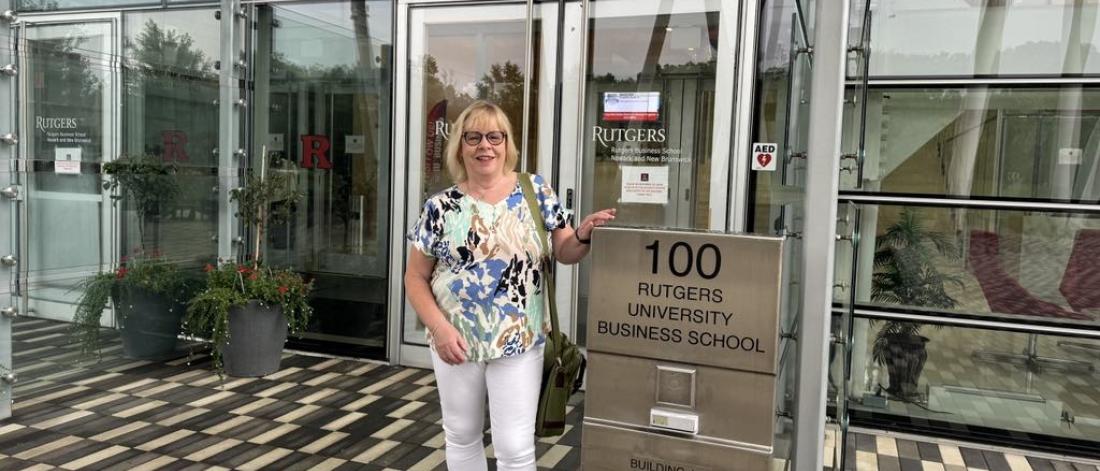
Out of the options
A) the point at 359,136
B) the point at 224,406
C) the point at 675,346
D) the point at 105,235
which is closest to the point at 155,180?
the point at 105,235

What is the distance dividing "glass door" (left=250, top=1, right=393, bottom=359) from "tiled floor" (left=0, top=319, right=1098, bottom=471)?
23.7 inches

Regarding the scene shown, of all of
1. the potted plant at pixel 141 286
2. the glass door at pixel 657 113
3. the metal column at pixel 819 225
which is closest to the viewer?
the metal column at pixel 819 225

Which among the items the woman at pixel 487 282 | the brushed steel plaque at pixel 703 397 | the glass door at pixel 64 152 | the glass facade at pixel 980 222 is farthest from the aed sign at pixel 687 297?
the glass door at pixel 64 152

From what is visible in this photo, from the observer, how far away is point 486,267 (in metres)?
2.39

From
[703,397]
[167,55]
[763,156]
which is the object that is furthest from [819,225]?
[167,55]

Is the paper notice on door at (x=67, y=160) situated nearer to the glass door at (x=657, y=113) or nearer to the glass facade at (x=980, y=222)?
the glass door at (x=657, y=113)

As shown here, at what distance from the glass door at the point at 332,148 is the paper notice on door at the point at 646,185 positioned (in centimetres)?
174

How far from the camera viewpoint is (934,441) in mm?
4418

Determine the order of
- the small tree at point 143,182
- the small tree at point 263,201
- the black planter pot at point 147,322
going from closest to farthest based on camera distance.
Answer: the small tree at point 143,182 → the black planter pot at point 147,322 → the small tree at point 263,201

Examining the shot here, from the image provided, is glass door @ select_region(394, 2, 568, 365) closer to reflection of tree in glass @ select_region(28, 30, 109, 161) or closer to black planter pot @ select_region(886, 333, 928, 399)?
reflection of tree in glass @ select_region(28, 30, 109, 161)

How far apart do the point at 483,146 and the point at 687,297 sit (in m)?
0.79

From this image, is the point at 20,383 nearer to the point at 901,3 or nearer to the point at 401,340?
the point at 401,340

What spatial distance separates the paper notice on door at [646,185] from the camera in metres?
4.79

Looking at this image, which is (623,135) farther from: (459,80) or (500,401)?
(500,401)
